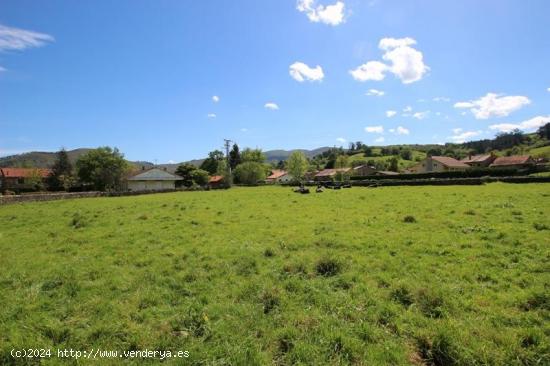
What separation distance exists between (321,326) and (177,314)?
2634 millimetres

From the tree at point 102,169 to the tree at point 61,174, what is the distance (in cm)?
653

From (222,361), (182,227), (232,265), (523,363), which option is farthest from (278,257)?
(182,227)

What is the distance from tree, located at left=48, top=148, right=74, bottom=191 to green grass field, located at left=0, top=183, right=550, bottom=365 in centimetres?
7871

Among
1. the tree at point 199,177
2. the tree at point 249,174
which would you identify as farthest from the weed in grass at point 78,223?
the tree at point 199,177

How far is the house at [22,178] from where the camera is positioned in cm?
7825

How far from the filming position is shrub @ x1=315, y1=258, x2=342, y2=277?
7.88m

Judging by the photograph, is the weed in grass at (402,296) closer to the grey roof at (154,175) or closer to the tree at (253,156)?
the grey roof at (154,175)

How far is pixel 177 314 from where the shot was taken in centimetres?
579

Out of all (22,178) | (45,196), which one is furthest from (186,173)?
(45,196)

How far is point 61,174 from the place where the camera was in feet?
267

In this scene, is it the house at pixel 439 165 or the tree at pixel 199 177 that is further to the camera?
the house at pixel 439 165

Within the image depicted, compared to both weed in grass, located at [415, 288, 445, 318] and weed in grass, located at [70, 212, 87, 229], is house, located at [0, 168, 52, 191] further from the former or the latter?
weed in grass, located at [415, 288, 445, 318]

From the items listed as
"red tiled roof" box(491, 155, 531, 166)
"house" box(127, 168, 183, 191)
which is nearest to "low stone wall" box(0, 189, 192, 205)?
"house" box(127, 168, 183, 191)

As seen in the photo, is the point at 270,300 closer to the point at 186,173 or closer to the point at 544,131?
the point at 186,173
